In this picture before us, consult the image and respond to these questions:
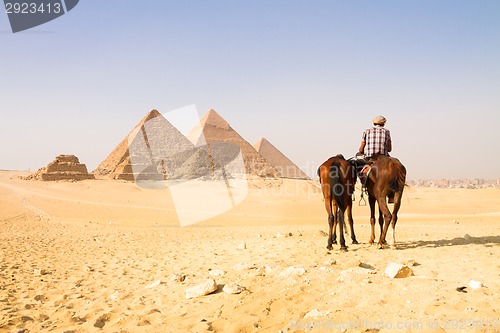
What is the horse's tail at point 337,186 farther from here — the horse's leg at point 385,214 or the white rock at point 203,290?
the white rock at point 203,290

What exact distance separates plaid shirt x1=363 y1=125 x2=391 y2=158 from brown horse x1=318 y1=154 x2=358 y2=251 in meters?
0.55

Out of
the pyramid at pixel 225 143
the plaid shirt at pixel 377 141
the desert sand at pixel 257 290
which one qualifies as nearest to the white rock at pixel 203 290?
the desert sand at pixel 257 290

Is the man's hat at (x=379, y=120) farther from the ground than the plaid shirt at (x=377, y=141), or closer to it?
farther from the ground

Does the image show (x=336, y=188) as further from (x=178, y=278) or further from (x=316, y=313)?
(x=316, y=313)

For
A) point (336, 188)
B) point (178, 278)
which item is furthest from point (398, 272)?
point (178, 278)

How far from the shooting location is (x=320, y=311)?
3.41 m

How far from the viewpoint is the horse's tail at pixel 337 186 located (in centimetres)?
688

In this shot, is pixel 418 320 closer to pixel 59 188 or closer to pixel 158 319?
pixel 158 319

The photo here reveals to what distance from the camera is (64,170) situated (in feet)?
170

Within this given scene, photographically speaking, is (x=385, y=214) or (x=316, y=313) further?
(x=385, y=214)

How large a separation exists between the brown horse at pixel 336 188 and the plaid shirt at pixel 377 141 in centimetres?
55

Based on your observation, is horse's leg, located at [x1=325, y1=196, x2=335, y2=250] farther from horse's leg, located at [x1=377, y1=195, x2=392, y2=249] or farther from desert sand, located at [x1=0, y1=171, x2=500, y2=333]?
horse's leg, located at [x1=377, y1=195, x2=392, y2=249]

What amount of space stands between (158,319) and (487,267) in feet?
14.3

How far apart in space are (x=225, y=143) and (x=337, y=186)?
240 feet
